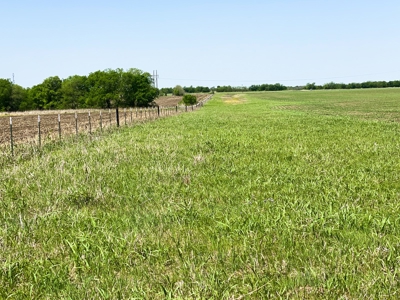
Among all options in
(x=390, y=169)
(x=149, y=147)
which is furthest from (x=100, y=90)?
(x=390, y=169)

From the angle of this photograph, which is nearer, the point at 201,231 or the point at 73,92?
the point at 201,231

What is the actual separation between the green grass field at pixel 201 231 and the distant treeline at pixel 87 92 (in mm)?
85923

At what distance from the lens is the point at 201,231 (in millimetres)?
4832

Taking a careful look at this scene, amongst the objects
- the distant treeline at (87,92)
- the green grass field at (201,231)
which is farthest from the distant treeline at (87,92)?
the green grass field at (201,231)

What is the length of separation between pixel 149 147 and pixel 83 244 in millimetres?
8186

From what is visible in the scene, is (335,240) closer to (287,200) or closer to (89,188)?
(287,200)

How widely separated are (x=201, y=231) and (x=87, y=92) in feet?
330

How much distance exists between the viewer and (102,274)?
3734 mm

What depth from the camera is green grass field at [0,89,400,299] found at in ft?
11.3

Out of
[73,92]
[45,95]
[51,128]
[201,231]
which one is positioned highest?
[73,92]

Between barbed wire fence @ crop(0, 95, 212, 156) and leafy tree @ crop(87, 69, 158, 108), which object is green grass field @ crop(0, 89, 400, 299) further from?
leafy tree @ crop(87, 69, 158, 108)

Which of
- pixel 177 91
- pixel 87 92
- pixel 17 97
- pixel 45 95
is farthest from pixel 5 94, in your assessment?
pixel 177 91

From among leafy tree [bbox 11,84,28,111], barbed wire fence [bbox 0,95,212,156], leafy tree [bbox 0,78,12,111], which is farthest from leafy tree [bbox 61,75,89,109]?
barbed wire fence [bbox 0,95,212,156]

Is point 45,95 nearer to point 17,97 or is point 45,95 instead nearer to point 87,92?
point 17,97
